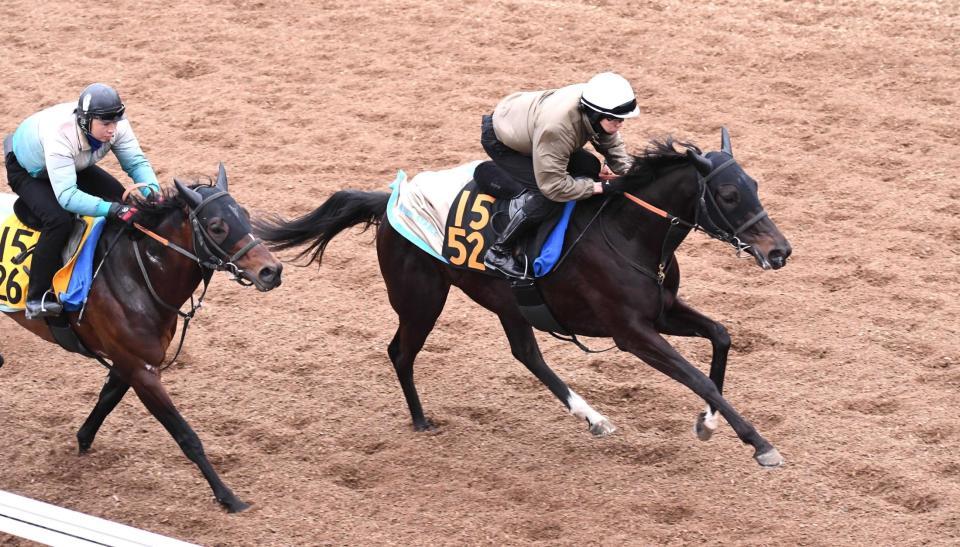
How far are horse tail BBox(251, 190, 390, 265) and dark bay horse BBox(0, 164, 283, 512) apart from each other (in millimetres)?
1142

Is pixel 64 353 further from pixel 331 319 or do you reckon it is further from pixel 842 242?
pixel 842 242

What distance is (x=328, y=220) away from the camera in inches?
291

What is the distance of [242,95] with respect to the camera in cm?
1198

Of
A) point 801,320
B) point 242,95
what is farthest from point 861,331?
point 242,95

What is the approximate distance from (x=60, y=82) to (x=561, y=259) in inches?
313

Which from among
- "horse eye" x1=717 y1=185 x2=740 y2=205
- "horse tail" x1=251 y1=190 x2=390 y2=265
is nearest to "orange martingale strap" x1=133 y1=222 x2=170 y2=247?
"horse tail" x1=251 y1=190 x2=390 y2=265

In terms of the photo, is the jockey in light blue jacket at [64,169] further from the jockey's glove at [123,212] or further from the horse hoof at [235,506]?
the horse hoof at [235,506]

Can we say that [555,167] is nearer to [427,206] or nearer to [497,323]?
[427,206]

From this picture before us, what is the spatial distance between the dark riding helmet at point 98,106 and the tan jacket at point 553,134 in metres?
2.10

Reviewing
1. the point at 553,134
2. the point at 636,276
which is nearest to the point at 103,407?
the point at 553,134

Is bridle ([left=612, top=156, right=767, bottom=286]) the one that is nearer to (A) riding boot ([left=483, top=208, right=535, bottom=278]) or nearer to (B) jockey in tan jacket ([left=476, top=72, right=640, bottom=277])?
(B) jockey in tan jacket ([left=476, top=72, right=640, bottom=277])

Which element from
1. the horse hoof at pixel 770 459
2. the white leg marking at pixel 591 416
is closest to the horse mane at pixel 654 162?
the white leg marking at pixel 591 416

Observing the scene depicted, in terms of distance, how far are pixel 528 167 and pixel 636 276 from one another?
0.88 metres

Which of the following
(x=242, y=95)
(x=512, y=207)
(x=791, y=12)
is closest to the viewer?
(x=512, y=207)
